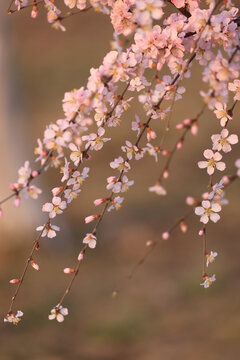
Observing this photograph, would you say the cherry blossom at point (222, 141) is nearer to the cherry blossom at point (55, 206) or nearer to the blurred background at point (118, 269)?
the cherry blossom at point (55, 206)

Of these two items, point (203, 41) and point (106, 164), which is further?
point (106, 164)

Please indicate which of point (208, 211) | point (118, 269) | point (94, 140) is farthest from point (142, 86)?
point (118, 269)

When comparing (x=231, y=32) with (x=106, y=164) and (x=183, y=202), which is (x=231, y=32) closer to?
(x=183, y=202)

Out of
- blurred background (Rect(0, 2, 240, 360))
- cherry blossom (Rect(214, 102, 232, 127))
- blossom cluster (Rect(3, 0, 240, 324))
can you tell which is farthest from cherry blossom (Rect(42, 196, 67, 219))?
blurred background (Rect(0, 2, 240, 360))

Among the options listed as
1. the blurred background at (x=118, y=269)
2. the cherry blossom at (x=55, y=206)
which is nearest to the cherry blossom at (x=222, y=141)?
the cherry blossom at (x=55, y=206)

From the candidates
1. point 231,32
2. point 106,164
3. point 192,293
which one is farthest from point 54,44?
point 231,32

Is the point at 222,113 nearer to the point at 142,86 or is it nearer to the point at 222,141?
the point at 222,141

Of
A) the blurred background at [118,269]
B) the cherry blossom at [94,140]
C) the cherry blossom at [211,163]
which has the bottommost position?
the cherry blossom at [211,163]

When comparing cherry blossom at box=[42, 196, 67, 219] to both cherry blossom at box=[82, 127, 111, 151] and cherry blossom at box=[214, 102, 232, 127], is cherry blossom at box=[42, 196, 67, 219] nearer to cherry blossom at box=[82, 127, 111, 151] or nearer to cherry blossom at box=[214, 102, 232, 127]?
cherry blossom at box=[82, 127, 111, 151]
